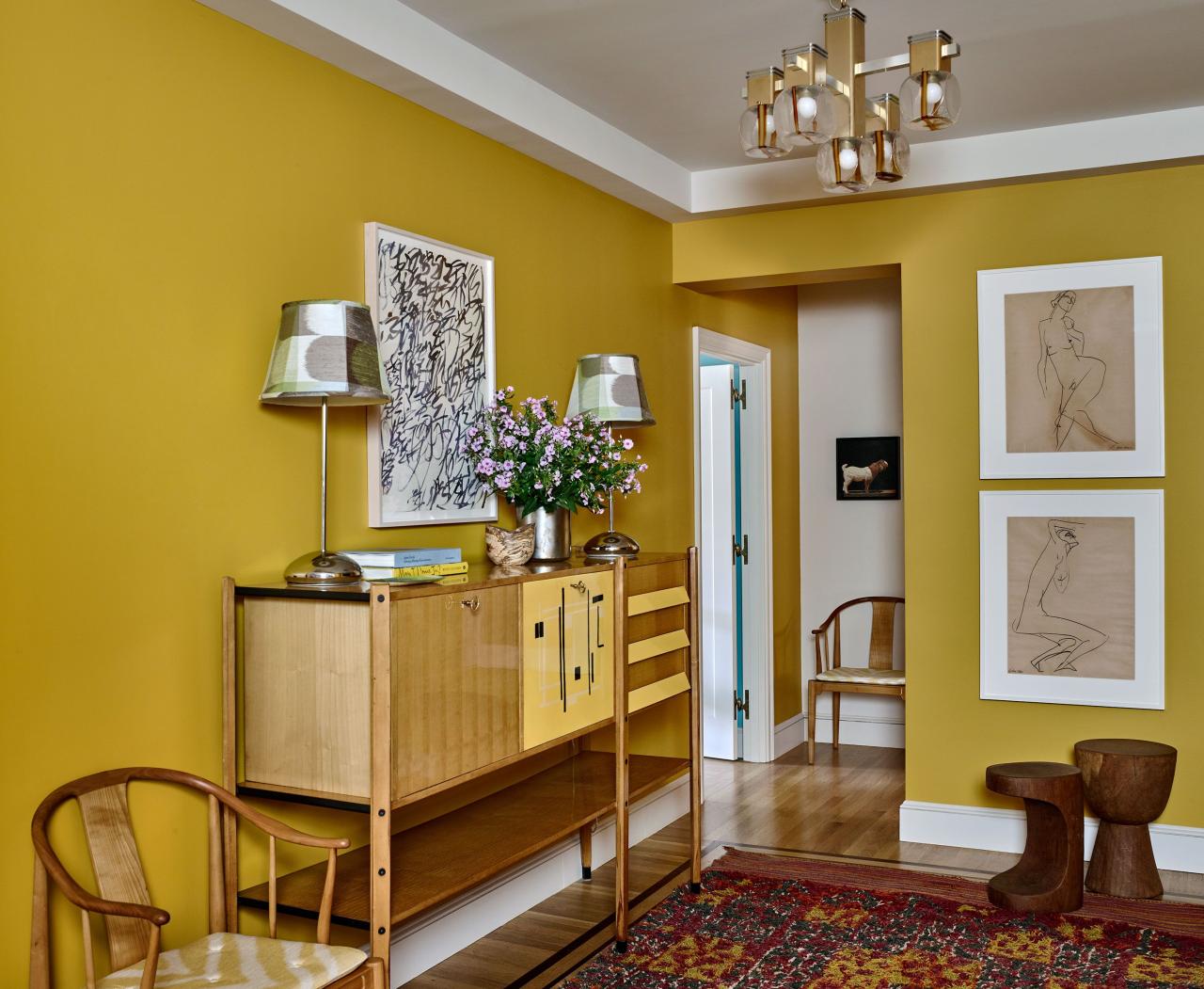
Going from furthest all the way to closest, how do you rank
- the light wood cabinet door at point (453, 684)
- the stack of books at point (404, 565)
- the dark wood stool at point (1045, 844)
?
the dark wood stool at point (1045, 844), the stack of books at point (404, 565), the light wood cabinet door at point (453, 684)

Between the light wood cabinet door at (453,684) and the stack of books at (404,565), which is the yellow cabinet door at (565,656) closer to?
the light wood cabinet door at (453,684)

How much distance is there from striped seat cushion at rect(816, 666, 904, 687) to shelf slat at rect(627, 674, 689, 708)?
203 centimetres

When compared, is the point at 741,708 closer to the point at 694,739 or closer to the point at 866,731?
the point at 866,731

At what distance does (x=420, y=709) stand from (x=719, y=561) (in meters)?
3.47

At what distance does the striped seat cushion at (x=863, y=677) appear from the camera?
19.0 feet

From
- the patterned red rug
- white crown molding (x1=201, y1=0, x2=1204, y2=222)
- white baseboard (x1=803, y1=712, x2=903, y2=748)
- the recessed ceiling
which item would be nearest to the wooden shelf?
the patterned red rug

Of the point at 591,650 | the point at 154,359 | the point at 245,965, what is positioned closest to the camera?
the point at 245,965

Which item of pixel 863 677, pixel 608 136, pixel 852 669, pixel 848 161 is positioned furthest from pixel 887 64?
pixel 852 669

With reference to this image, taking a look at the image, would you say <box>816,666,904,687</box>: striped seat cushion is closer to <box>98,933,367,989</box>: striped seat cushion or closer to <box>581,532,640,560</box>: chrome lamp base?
<box>581,532,640,560</box>: chrome lamp base

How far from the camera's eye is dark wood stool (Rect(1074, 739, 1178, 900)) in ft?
13.1

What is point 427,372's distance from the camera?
3398 mm

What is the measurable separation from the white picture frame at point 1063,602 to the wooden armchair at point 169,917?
2.94 m

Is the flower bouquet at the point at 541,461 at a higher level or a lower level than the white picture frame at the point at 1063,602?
higher

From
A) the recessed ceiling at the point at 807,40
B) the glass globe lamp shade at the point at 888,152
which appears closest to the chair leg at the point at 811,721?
the recessed ceiling at the point at 807,40
